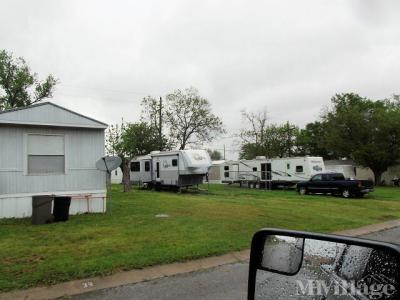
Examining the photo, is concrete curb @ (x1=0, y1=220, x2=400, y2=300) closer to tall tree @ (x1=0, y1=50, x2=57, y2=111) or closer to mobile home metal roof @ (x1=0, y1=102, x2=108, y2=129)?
mobile home metal roof @ (x1=0, y1=102, x2=108, y2=129)

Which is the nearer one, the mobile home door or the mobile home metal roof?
the mobile home metal roof

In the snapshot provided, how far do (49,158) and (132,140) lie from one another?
1029 inches

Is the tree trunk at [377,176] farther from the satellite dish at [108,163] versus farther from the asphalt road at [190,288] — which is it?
the asphalt road at [190,288]

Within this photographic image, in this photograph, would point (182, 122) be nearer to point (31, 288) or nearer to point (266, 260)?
point (31, 288)

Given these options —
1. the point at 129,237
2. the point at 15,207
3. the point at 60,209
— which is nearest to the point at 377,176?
the point at 60,209

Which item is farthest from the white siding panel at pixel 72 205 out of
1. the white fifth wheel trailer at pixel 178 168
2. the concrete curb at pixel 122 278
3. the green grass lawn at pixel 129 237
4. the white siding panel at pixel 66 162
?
the white fifth wheel trailer at pixel 178 168

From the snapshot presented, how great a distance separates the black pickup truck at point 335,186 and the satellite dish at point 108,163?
1700 centimetres

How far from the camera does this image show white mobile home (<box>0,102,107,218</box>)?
524 inches

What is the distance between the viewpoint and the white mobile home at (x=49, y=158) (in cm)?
1331

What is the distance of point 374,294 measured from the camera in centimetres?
179

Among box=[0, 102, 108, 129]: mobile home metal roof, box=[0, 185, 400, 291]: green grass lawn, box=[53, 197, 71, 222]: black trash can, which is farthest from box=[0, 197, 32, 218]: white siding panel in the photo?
box=[0, 102, 108, 129]: mobile home metal roof

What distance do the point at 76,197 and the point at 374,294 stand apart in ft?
44.9

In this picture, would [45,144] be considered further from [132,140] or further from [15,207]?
[132,140]

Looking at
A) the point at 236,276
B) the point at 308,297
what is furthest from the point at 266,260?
the point at 236,276
